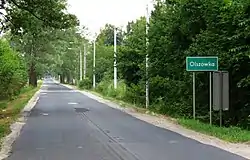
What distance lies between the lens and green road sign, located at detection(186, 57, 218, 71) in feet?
65.0

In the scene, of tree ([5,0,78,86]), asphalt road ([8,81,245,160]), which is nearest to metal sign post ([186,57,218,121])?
asphalt road ([8,81,245,160])

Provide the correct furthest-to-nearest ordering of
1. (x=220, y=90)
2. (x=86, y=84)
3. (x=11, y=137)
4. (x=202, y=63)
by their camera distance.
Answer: (x=86, y=84), (x=202, y=63), (x=220, y=90), (x=11, y=137)

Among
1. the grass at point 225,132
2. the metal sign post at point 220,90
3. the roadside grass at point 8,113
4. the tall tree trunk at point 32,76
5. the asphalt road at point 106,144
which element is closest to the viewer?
the asphalt road at point 106,144

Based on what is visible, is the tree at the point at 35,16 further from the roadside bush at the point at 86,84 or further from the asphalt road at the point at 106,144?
the roadside bush at the point at 86,84

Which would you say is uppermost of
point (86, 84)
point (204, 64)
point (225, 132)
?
point (204, 64)

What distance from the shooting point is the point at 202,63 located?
66.0 feet

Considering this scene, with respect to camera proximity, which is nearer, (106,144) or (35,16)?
(106,144)

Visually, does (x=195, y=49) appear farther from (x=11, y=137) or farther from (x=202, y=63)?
(x=11, y=137)

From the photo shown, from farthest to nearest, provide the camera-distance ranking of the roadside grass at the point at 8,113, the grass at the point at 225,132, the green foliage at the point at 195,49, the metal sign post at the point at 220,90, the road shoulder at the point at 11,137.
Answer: the green foliage at the point at 195,49 < the metal sign post at the point at 220,90 < the roadside grass at the point at 8,113 < the grass at the point at 225,132 < the road shoulder at the point at 11,137

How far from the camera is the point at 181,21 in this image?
25125 mm

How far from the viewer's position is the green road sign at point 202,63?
1981 centimetres

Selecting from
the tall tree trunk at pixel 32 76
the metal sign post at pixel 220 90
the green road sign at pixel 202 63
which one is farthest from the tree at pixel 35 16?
the tall tree trunk at pixel 32 76

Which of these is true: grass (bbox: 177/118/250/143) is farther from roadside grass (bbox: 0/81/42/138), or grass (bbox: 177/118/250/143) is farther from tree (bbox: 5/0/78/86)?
tree (bbox: 5/0/78/86)

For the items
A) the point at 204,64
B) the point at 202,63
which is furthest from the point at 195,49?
the point at 204,64
